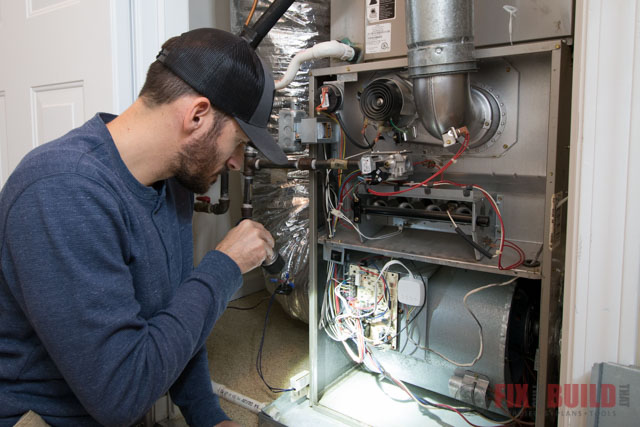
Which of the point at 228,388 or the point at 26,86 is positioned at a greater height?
the point at 26,86

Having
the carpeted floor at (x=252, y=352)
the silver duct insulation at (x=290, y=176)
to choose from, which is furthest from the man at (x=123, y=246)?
the silver duct insulation at (x=290, y=176)

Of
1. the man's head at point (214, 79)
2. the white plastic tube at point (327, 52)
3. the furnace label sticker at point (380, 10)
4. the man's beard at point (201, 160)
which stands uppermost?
the furnace label sticker at point (380, 10)

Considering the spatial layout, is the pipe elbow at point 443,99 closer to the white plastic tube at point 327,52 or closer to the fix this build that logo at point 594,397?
the white plastic tube at point 327,52

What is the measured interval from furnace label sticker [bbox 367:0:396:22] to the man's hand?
876 mm

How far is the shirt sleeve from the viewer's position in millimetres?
703

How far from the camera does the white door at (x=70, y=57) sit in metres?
1.20

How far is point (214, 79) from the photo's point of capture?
2.74 ft

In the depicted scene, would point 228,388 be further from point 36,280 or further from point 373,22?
point 373,22

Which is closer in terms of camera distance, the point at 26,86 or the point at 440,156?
the point at 26,86

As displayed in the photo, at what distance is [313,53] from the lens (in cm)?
148

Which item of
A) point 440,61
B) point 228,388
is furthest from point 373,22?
point 228,388

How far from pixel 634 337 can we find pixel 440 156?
3.23 feet

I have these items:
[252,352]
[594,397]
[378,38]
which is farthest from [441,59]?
[252,352]

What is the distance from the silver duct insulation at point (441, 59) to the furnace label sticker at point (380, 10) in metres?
0.22
